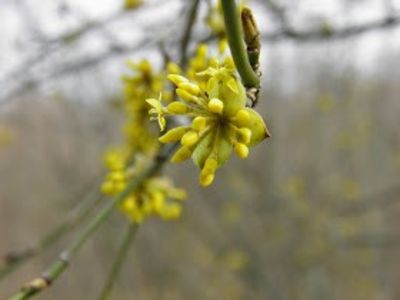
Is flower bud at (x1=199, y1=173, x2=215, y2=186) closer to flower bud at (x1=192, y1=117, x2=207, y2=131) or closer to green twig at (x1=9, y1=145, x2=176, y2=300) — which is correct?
flower bud at (x1=192, y1=117, x2=207, y2=131)

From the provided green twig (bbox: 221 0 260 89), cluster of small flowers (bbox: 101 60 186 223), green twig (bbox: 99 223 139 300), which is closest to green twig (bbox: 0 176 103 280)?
cluster of small flowers (bbox: 101 60 186 223)

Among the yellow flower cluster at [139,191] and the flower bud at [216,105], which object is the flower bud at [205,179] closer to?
the flower bud at [216,105]

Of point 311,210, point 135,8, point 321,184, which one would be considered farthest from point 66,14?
point 321,184

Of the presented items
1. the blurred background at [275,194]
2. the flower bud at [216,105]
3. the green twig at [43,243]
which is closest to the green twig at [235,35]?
the flower bud at [216,105]

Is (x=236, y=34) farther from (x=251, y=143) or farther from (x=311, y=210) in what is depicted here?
(x=311, y=210)

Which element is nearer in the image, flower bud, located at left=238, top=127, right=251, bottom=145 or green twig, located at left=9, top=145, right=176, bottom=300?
flower bud, located at left=238, top=127, right=251, bottom=145

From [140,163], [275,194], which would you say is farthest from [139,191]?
[275,194]

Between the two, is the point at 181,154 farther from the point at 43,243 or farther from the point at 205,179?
A: the point at 43,243
